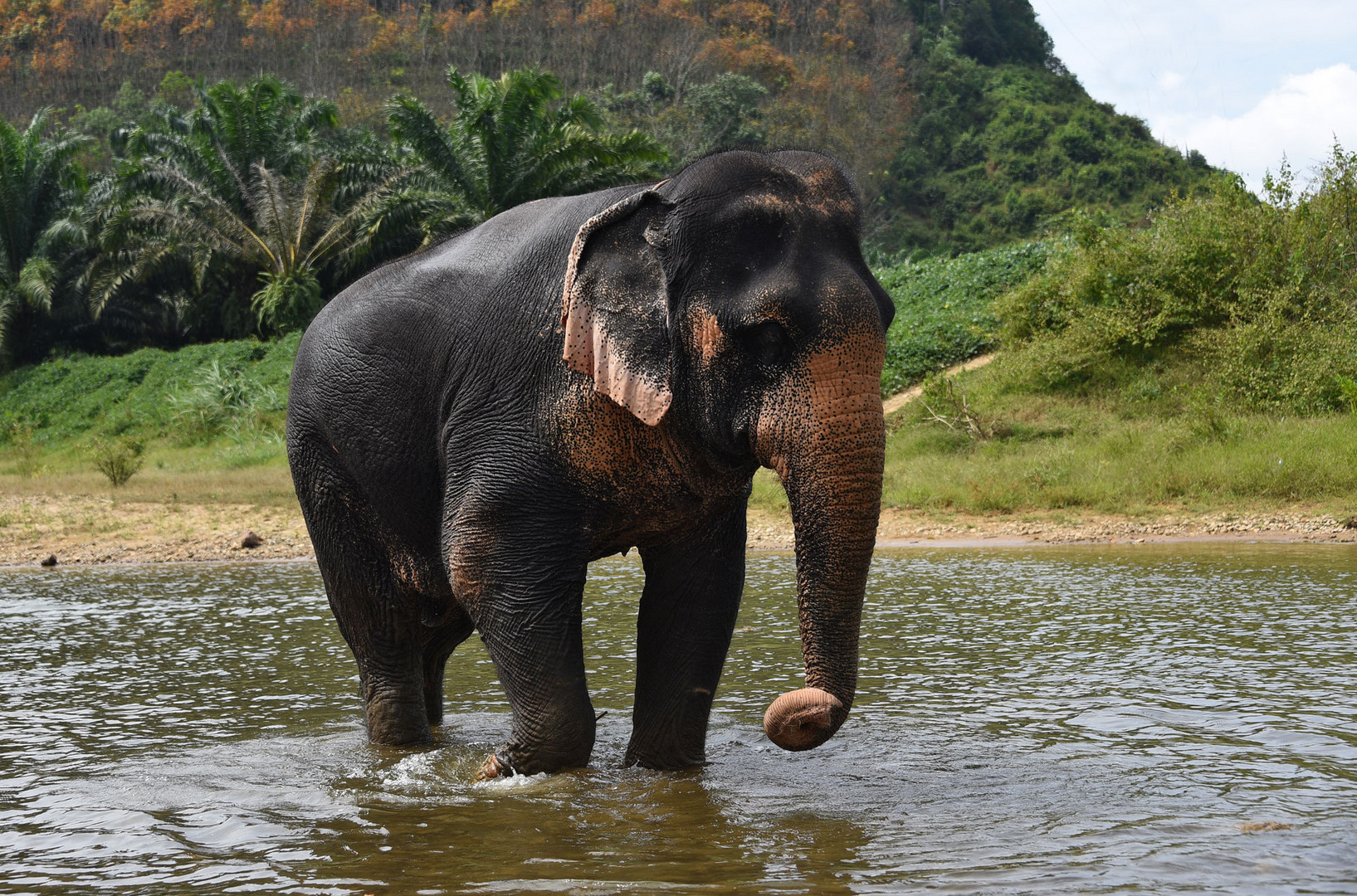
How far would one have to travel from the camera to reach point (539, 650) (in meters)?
4.21

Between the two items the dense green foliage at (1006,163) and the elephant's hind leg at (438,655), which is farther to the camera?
the dense green foliage at (1006,163)

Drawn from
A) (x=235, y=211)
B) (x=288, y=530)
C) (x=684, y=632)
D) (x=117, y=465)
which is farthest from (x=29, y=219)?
(x=684, y=632)

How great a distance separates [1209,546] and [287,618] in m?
8.30

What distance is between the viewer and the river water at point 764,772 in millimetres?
3596

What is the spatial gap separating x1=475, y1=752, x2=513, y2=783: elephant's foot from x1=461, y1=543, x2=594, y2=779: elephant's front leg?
0.10 metres

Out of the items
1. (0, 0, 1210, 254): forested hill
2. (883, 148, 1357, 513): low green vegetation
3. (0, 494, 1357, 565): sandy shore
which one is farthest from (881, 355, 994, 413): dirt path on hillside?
(0, 0, 1210, 254): forested hill

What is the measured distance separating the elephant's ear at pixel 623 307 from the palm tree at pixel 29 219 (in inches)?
1139

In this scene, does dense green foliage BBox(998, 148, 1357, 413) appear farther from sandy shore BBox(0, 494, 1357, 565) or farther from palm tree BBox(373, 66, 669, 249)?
palm tree BBox(373, 66, 669, 249)

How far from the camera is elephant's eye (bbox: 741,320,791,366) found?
3654mm

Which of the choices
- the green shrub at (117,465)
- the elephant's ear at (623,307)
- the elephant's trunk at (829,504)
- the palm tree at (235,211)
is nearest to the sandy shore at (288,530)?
the green shrub at (117,465)

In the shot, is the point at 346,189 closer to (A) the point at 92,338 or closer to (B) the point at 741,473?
(A) the point at 92,338

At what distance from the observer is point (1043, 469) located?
49.2 feet

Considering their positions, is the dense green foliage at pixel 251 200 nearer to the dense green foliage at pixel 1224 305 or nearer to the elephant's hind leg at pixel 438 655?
the dense green foliage at pixel 1224 305

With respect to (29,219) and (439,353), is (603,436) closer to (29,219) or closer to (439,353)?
(439,353)
